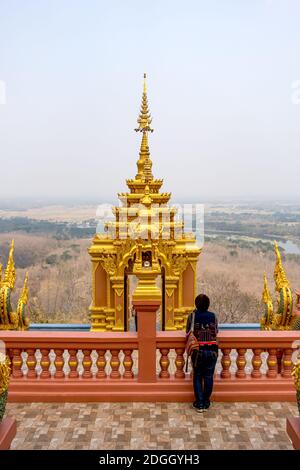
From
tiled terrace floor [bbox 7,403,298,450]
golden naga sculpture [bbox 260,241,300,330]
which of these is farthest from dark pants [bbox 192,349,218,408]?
golden naga sculpture [bbox 260,241,300,330]

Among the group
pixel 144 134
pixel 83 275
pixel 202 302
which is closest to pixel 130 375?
pixel 202 302

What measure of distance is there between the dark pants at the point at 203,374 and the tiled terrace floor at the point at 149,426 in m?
0.19

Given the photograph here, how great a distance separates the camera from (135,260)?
11.6 meters

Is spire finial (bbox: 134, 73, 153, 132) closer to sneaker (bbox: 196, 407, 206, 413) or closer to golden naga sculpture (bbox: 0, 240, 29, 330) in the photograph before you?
golden naga sculpture (bbox: 0, 240, 29, 330)

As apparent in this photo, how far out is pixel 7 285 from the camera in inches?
323

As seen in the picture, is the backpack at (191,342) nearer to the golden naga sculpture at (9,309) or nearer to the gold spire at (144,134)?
the golden naga sculpture at (9,309)

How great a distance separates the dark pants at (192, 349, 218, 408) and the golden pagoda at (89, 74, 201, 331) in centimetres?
587

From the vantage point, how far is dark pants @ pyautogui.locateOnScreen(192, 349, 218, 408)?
5.61 metres

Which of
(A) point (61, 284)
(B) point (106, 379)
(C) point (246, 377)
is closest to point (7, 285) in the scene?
(B) point (106, 379)

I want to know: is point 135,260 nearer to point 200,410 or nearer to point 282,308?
point 282,308

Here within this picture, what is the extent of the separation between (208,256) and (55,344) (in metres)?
47.1

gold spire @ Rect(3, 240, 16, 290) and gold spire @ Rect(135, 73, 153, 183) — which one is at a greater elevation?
gold spire @ Rect(135, 73, 153, 183)

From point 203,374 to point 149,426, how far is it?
Answer: 0.99 metres
